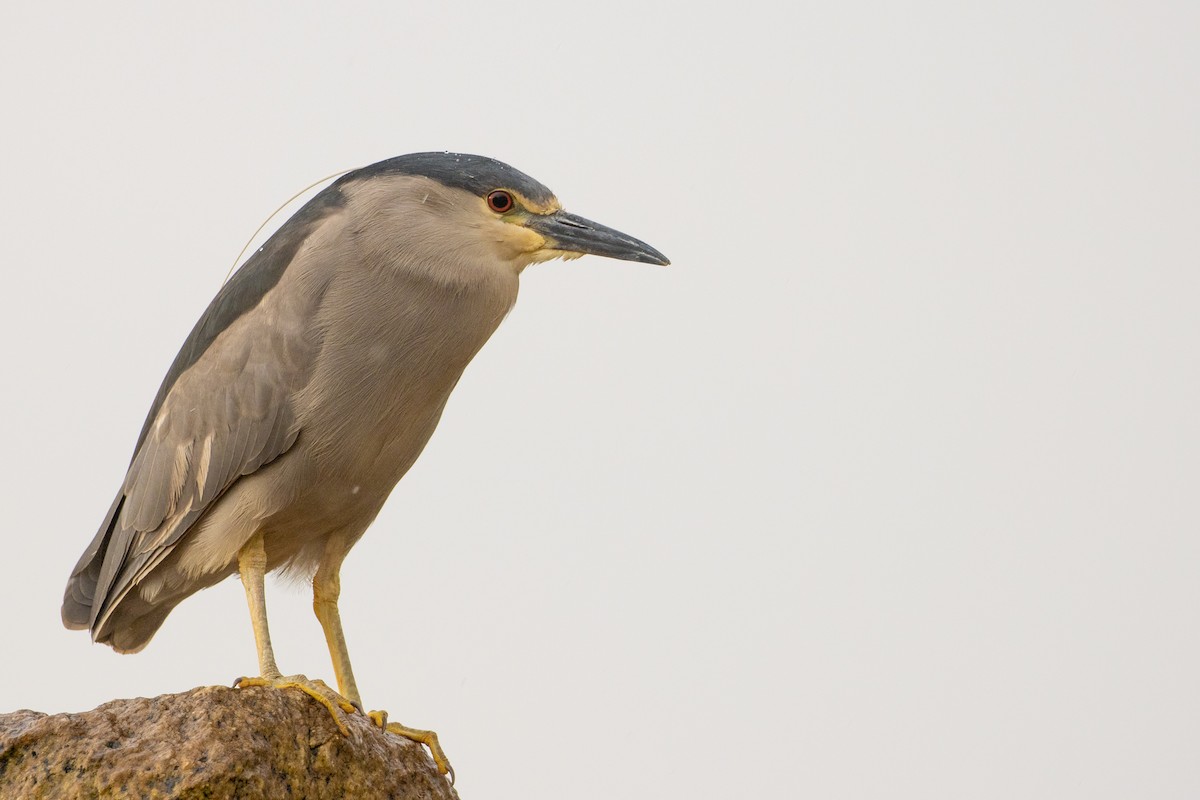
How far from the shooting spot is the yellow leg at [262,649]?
3.53 metres

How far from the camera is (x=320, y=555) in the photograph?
4.30 meters

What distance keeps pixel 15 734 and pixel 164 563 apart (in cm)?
99

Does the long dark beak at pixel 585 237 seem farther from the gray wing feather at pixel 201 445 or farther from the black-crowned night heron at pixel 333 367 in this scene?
the gray wing feather at pixel 201 445

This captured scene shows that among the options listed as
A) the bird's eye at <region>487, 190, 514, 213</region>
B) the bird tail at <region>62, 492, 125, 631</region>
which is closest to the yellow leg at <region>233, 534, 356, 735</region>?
the bird tail at <region>62, 492, 125, 631</region>

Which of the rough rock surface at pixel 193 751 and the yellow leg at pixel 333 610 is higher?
the yellow leg at pixel 333 610


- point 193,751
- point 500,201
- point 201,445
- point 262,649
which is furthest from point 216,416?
point 193,751

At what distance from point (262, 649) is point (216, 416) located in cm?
77

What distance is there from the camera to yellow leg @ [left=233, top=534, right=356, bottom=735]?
11.6ft

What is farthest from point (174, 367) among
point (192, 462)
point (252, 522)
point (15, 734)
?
point (15, 734)

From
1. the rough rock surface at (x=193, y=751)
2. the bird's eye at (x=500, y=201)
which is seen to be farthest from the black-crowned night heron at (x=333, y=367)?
the rough rock surface at (x=193, y=751)

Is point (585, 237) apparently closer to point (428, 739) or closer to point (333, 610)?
point (333, 610)

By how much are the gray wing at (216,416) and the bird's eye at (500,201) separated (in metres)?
0.51

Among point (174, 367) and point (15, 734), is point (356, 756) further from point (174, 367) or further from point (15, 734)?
point (174, 367)

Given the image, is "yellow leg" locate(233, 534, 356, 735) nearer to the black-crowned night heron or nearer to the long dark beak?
the black-crowned night heron
